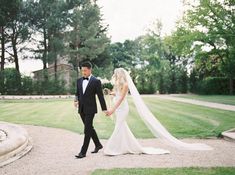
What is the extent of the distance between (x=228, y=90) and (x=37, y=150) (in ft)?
123

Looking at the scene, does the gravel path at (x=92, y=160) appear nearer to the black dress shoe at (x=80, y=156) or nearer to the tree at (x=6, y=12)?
the black dress shoe at (x=80, y=156)

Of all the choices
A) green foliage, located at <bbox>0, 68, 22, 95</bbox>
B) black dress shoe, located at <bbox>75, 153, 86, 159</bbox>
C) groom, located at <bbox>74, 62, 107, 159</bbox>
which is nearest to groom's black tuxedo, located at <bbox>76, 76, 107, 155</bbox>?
groom, located at <bbox>74, 62, 107, 159</bbox>

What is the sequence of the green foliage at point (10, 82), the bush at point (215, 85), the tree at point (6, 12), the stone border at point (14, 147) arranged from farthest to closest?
1. the tree at point (6, 12)
2. the green foliage at point (10, 82)
3. the bush at point (215, 85)
4. the stone border at point (14, 147)

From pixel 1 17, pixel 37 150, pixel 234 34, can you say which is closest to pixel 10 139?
pixel 37 150

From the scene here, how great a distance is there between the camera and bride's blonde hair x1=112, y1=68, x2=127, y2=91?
9727 millimetres

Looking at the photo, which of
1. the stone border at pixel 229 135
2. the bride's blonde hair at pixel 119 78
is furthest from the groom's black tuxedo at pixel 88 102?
the stone border at pixel 229 135

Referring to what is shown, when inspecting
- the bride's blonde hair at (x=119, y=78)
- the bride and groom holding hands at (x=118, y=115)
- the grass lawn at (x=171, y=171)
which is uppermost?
the bride's blonde hair at (x=119, y=78)

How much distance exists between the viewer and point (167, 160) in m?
8.48

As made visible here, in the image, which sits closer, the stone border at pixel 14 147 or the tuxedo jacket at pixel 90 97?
the stone border at pixel 14 147

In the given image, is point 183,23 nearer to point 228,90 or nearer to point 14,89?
point 228,90

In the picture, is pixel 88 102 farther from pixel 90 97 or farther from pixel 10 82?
pixel 10 82

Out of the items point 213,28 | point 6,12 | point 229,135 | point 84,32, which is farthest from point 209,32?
point 229,135

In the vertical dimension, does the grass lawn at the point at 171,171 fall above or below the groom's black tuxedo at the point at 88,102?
below

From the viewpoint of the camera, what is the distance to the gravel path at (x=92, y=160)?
780cm
